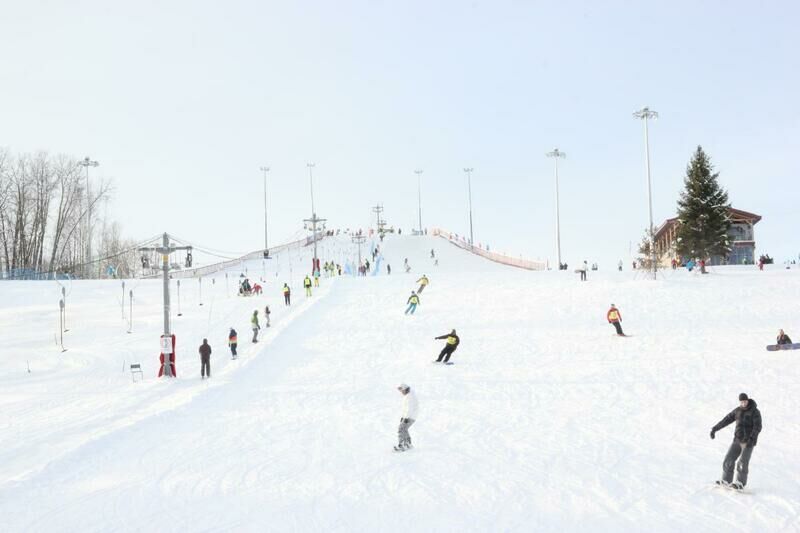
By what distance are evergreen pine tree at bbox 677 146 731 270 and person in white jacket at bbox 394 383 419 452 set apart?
39.9 metres

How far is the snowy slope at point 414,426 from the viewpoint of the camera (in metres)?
7.86

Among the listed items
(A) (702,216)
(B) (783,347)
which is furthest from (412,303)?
(A) (702,216)

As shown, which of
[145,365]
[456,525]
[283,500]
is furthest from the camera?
[145,365]

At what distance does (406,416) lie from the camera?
10.2 meters

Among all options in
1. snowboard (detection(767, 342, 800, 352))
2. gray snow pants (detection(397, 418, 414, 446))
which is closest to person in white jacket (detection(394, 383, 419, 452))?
gray snow pants (detection(397, 418, 414, 446))

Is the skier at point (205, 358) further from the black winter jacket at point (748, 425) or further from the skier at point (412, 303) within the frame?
the black winter jacket at point (748, 425)

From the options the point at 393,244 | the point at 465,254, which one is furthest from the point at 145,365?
the point at 393,244

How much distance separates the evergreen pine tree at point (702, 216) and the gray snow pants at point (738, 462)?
39.5 m

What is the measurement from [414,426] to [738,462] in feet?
19.2

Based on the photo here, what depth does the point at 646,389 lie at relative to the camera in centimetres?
1539

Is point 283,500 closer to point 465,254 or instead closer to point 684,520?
point 684,520

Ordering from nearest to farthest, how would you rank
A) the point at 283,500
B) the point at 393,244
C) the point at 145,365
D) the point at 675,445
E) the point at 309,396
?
the point at 283,500 → the point at 675,445 → the point at 309,396 → the point at 145,365 → the point at 393,244

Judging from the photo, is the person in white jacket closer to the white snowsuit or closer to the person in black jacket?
the white snowsuit

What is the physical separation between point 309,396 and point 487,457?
6303mm
